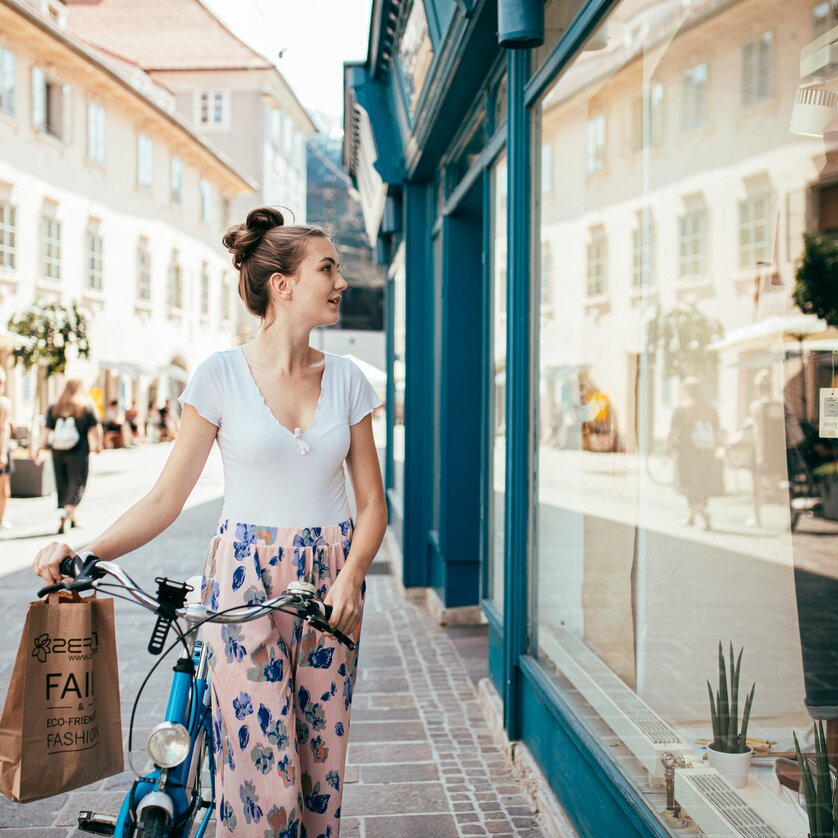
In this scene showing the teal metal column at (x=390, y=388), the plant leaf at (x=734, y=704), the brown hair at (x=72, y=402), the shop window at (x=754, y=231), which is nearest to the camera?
the plant leaf at (x=734, y=704)

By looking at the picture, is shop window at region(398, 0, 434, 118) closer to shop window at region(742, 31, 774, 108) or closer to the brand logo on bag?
shop window at region(742, 31, 774, 108)

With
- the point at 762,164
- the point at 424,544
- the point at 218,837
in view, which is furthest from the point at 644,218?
the point at 424,544

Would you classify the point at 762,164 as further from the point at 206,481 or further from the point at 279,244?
the point at 206,481

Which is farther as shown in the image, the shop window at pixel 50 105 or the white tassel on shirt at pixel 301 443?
the shop window at pixel 50 105

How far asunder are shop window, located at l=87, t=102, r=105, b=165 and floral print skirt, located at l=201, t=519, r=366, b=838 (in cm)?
2856

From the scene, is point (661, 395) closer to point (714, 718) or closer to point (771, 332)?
point (771, 332)

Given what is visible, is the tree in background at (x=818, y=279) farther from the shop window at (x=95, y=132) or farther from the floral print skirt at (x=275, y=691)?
the shop window at (x=95, y=132)

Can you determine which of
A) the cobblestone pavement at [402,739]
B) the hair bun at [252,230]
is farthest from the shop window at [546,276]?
the cobblestone pavement at [402,739]

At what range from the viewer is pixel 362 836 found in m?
3.78

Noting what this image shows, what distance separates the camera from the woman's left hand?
244cm

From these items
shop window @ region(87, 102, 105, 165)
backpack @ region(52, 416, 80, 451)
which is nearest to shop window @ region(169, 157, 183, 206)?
shop window @ region(87, 102, 105, 165)

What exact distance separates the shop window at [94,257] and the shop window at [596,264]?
26621 millimetres

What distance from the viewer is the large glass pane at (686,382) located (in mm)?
2854

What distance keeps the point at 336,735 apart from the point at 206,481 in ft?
55.7
